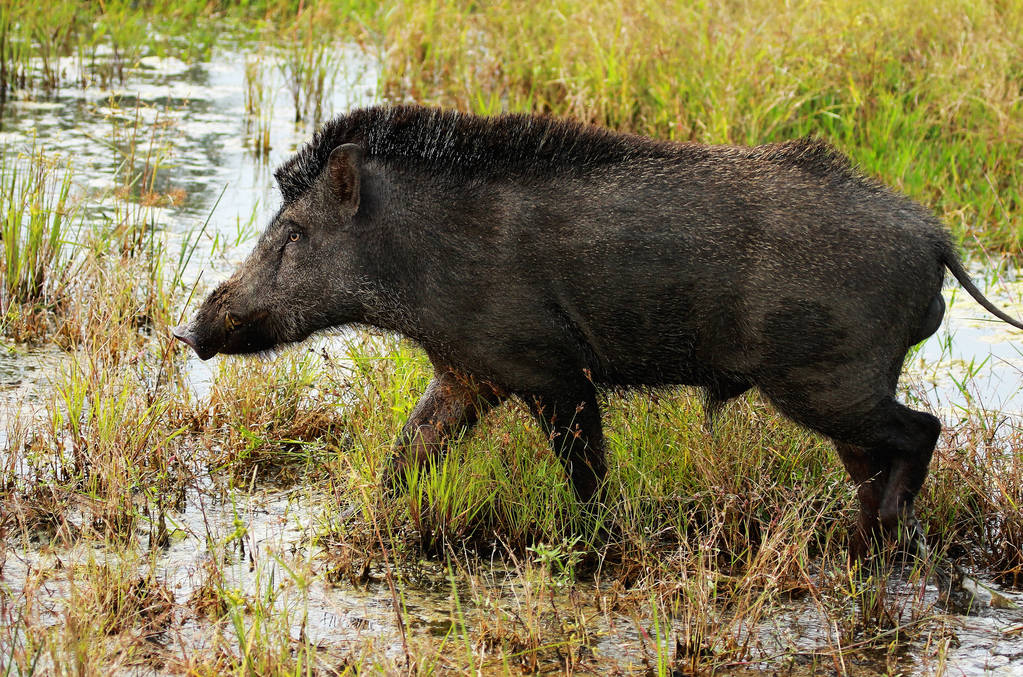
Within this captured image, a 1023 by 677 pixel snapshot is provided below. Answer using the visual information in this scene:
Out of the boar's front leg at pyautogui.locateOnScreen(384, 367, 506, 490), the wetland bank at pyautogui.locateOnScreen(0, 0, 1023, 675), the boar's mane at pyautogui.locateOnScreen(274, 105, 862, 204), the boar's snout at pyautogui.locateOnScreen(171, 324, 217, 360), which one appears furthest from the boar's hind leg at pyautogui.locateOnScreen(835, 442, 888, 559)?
the boar's snout at pyautogui.locateOnScreen(171, 324, 217, 360)

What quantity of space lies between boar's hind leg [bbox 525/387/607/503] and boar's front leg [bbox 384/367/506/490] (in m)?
0.28

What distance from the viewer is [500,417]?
204 inches

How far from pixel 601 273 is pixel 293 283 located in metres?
1.13

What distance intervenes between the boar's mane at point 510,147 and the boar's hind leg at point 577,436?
802 millimetres

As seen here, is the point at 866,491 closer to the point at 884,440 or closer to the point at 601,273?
the point at 884,440

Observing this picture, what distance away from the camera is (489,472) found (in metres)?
4.70

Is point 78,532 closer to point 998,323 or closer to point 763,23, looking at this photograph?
point 998,323

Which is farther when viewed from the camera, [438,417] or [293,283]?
[438,417]

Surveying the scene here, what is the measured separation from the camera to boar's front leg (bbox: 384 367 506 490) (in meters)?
4.78

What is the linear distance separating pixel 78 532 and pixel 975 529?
3.22 metres

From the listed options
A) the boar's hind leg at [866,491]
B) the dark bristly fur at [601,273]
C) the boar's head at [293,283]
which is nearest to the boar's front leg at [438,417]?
the dark bristly fur at [601,273]

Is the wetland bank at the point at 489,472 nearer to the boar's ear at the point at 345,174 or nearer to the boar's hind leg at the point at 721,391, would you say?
the boar's hind leg at the point at 721,391

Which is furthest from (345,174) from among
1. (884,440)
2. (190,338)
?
(884,440)

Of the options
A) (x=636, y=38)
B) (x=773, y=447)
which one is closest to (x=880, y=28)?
(x=636, y=38)
